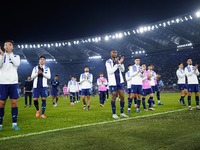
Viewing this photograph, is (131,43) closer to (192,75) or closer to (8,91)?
(192,75)

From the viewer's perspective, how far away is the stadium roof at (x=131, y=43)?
→ 34.3m

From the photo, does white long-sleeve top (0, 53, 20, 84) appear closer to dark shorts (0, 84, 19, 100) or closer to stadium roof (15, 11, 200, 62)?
dark shorts (0, 84, 19, 100)

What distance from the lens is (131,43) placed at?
4212 cm

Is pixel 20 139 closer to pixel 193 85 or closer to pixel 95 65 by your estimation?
pixel 193 85

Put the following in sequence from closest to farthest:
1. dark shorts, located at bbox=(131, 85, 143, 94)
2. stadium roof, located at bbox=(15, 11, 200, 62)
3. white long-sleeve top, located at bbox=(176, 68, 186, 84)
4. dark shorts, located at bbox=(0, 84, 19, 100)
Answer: dark shorts, located at bbox=(0, 84, 19, 100), dark shorts, located at bbox=(131, 85, 143, 94), white long-sleeve top, located at bbox=(176, 68, 186, 84), stadium roof, located at bbox=(15, 11, 200, 62)

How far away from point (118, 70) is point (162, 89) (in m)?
25.6

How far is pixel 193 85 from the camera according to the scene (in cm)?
767

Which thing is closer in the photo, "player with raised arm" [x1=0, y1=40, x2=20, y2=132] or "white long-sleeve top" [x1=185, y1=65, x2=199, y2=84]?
"player with raised arm" [x1=0, y1=40, x2=20, y2=132]

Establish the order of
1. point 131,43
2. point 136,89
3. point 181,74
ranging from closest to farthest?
point 136,89, point 181,74, point 131,43

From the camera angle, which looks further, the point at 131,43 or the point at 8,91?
the point at 131,43

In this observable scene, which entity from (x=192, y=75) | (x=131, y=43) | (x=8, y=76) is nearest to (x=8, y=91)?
(x=8, y=76)

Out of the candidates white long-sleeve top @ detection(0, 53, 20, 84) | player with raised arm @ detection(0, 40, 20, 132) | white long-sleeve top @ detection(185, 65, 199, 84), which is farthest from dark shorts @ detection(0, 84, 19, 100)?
white long-sleeve top @ detection(185, 65, 199, 84)

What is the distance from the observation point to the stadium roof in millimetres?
34312

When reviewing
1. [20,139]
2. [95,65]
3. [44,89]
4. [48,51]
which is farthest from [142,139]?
[48,51]
